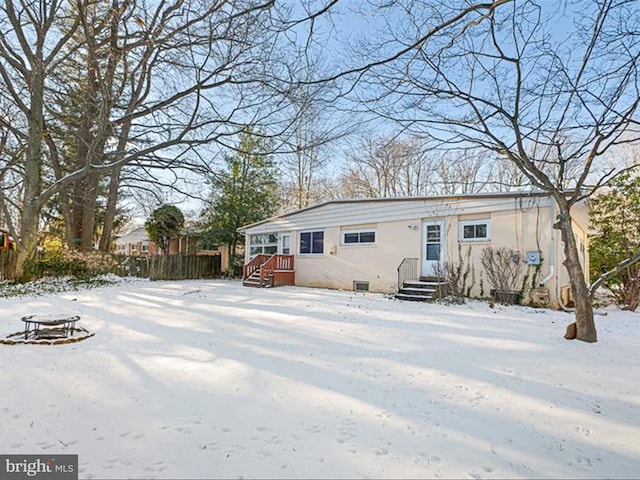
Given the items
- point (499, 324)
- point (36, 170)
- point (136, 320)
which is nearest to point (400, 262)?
point (499, 324)

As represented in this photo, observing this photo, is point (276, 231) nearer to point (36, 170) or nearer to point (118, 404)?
A: point (36, 170)

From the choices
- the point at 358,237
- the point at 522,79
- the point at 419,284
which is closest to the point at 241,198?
the point at 358,237

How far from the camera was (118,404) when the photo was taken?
3.18m

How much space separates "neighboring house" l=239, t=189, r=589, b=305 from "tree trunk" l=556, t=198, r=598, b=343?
3924mm

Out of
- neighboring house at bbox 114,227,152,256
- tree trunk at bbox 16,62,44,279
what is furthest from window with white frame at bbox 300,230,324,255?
neighboring house at bbox 114,227,152,256

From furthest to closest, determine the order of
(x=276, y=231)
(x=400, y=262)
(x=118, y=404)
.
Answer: (x=276, y=231) → (x=400, y=262) → (x=118, y=404)

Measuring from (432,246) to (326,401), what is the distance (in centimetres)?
872

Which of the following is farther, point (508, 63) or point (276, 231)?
point (276, 231)

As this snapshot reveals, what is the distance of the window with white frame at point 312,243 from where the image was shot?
14156 millimetres

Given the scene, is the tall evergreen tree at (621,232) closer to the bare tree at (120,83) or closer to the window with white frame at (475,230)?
the window with white frame at (475,230)

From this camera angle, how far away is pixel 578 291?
5.65 meters

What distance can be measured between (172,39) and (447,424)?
963 centimetres

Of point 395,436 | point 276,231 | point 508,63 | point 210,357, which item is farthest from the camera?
point 276,231

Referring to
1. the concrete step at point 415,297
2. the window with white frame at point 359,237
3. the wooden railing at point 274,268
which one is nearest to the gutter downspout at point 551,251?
the concrete step at point 415,297
